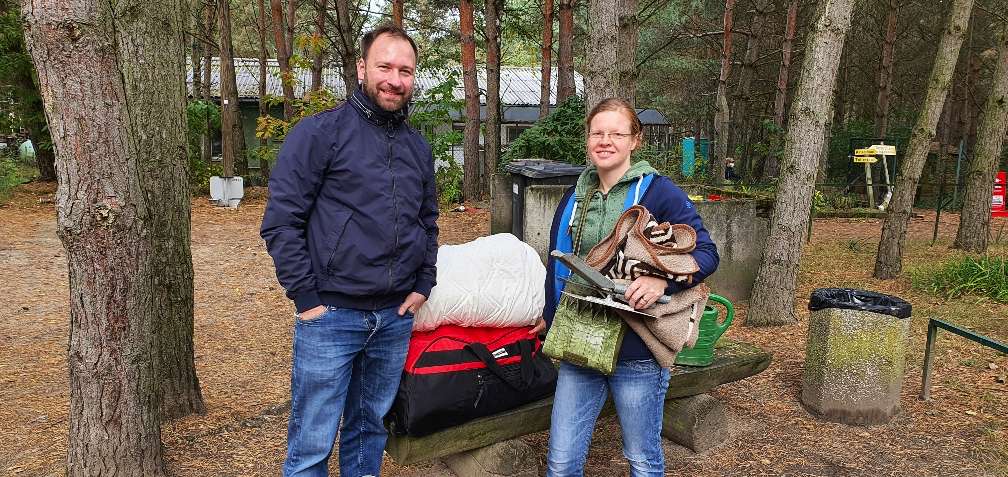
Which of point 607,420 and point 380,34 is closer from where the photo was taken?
point 380,34

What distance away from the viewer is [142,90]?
3.60 metres

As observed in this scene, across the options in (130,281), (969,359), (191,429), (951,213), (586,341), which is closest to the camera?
(586,341)

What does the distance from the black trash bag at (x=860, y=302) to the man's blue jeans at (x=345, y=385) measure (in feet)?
8.93

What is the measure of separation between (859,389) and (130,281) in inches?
154

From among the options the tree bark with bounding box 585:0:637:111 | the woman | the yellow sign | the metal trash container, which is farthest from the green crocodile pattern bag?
the yellow sign

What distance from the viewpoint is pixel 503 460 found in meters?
3.13

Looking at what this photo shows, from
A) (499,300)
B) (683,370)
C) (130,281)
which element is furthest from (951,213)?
(130,281)

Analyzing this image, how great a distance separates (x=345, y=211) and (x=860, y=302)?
320 cm

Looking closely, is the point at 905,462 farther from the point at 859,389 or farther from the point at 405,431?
the point at 405,431

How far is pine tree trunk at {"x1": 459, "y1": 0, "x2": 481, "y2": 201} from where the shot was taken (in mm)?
14188

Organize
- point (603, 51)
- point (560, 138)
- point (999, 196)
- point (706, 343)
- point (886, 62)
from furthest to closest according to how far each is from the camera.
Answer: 1. point (886, 62)
2. point (999, 196)
3. point (560, 138)
4. point (603, 51)
5. point (706, 343)

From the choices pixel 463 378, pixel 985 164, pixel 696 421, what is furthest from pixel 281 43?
pixel 463 378

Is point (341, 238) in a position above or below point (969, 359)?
above

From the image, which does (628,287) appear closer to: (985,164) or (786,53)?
(985,164)
